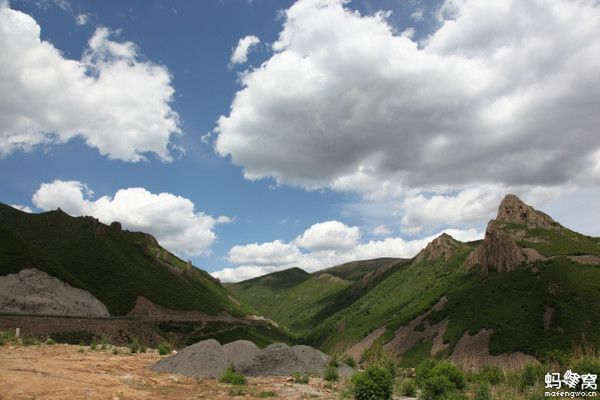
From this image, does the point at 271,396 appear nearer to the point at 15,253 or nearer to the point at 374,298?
the point at 15,253

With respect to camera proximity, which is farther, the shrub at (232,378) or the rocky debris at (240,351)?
the rocky debris at (240,351)

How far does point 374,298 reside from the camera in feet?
506

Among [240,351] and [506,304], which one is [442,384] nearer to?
[240,351]

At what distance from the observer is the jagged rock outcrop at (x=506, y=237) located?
81.6 metres

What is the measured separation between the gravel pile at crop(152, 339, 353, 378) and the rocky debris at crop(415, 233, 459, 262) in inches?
4347

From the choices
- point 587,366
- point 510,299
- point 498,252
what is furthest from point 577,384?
point 498,252

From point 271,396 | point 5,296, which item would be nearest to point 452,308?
point 271,396

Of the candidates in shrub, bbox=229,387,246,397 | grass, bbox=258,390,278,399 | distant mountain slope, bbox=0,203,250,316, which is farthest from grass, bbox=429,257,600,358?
distant mountain slope, bbox=0,203,250,316

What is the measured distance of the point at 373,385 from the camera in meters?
16.6

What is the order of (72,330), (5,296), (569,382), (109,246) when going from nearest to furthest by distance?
(569,382)
(72,330)
(5,296)
(109,246)

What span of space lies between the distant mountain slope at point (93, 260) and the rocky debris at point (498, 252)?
267 ft

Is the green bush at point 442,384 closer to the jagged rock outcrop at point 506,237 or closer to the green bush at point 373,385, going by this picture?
the green bush at point 373,385

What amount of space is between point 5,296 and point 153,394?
70204 mm

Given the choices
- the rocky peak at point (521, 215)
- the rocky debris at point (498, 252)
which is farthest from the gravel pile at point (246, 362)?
the rocky peak at point (521, 215)
